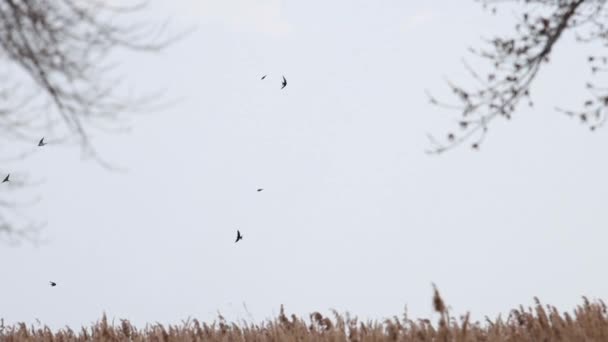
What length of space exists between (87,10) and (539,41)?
15.4 feet

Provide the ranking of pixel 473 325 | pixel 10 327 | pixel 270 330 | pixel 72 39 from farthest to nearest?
pixel 10 327 < pixel 72 39 < pixel 270 330 < pixel 473 325

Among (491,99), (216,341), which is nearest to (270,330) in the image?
(216,341)

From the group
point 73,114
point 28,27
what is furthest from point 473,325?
point 28,27

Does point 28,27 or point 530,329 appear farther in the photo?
point 28,27

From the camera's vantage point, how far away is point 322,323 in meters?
7.66

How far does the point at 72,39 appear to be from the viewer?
8.52 meters

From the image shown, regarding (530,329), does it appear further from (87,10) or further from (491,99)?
(87,10)

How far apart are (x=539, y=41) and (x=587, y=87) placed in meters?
0.65

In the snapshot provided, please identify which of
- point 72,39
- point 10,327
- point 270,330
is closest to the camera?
point 270,330

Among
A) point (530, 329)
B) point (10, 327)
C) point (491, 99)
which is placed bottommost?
point (530, 329)

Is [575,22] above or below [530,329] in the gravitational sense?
above

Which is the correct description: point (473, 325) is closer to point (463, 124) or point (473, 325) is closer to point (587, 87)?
point (463, 124)

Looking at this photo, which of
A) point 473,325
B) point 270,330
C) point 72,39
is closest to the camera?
point 473,325

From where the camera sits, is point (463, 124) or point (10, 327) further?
point (10, 327)
